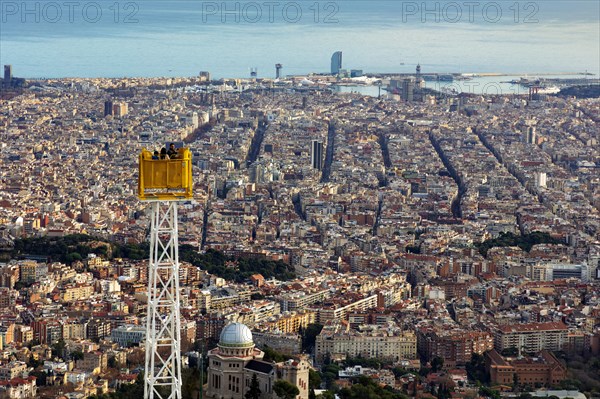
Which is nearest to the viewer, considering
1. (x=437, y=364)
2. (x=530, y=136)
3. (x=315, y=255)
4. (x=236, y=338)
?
(x=236, y=338)

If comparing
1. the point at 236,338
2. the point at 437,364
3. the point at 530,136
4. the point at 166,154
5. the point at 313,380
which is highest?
the point at 530,136

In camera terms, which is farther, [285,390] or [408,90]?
[408,90]

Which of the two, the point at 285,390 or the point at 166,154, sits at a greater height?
the point at 166,154

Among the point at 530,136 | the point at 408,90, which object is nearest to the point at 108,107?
the point at 408,90

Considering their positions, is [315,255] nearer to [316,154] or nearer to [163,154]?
[316,154]

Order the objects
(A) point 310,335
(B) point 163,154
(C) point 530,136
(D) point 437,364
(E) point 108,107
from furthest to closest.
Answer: (E) point 108,107 → (C) point 530,136 → (A) point 310,335 → (D) point 437,364 → (B) point 163,154

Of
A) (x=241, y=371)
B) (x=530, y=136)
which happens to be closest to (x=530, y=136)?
(x=530, y=136)

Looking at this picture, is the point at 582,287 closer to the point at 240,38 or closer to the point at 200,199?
the point at 200,199
